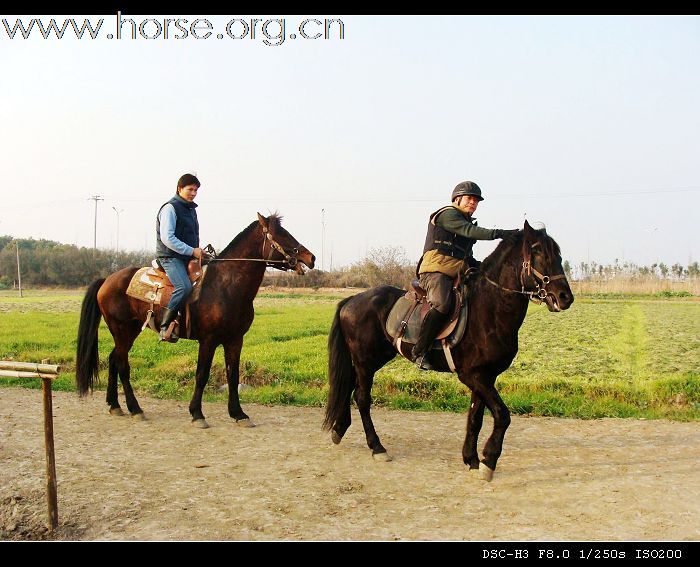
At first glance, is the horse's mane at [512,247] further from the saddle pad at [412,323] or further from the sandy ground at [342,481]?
the sandy ground at [342,481]

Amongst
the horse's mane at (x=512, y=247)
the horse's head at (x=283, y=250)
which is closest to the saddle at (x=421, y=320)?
the horse's mane at (x=512, y=247)

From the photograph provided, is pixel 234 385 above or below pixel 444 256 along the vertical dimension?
below

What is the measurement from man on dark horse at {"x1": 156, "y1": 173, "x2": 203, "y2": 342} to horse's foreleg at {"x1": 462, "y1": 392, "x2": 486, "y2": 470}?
3.95 meters

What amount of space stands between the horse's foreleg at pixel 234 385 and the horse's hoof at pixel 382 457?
→ 7.09ft

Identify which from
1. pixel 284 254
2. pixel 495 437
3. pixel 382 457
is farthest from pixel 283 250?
pixel 495 437

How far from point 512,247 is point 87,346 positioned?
6040 millimetres

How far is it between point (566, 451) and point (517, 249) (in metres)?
2.46

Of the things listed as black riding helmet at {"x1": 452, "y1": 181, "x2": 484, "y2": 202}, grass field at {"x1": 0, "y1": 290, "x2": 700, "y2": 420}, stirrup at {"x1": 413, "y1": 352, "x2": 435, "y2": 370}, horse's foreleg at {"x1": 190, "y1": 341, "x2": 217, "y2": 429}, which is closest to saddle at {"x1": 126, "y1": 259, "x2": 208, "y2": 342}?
horse's foreleg at {"x1": 190, "y1": 341, "x2": 217, "y2": 429}

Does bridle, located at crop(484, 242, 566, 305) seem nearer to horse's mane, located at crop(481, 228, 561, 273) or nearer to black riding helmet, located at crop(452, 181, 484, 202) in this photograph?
horse's mane, located at crop(481, 228, 561, 273)

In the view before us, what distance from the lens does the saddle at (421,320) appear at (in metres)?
6.41

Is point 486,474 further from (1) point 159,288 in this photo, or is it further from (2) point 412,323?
(1) point 159,288

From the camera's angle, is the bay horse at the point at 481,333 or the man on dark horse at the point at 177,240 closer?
the bay horse at the point at 481,333

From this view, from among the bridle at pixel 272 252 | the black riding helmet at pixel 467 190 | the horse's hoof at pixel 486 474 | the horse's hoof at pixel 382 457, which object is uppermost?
the black riding helmet at pixel 467 190

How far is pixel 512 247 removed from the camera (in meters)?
6.23
